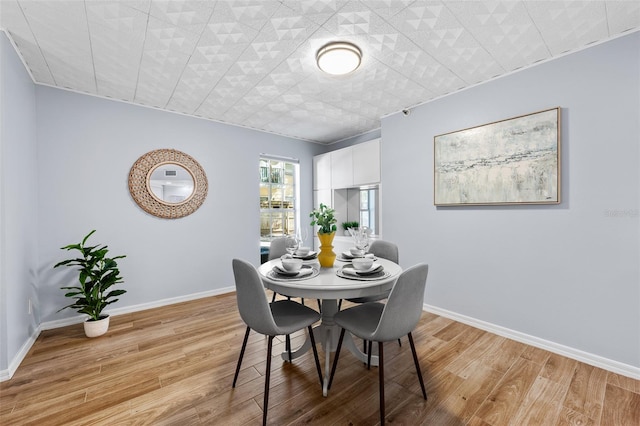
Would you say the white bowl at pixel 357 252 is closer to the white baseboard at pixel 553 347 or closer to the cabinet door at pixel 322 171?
the white baseboard at pixel 553 347

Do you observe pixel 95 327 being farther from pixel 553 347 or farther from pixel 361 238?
pixel 553 347

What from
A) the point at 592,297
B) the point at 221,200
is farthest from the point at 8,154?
the point at 592,297

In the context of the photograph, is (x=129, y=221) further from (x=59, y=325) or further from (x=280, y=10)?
(x=280, y=10)

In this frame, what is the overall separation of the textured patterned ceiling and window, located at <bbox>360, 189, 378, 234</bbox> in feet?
5.09

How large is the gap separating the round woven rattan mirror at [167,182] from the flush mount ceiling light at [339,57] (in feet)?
7.51

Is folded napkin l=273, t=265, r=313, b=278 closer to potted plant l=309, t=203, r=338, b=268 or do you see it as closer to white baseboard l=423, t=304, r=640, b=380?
potted plant l=309, t=203, r=338, b=268

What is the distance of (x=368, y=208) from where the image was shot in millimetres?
4324

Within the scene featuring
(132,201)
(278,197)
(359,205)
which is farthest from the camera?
(278,197)

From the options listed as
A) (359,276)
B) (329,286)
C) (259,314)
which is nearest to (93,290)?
(259,314)

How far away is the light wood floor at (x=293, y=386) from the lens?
1557 millimetres

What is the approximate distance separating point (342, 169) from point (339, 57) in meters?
2.33

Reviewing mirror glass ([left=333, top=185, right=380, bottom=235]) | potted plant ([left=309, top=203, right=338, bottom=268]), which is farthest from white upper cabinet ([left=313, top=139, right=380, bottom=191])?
potted plant ([left=309, top=203, right=338, bottom=268])

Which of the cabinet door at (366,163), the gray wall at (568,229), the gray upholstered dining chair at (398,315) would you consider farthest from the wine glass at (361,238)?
the cabinet door at (366,163)

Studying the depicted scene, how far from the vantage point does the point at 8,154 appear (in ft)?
6.48
